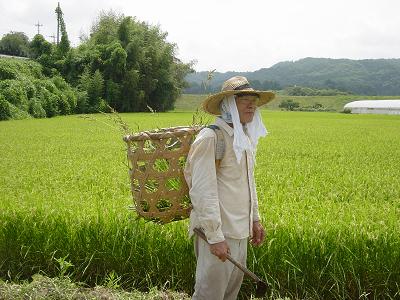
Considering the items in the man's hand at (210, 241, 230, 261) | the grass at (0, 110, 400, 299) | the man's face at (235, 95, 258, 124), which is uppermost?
the man's face at (235, 95, 258, 124)

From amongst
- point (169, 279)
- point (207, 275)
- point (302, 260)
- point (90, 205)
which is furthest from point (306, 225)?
point (90, 205)

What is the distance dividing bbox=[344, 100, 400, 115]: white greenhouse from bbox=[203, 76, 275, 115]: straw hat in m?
52.4

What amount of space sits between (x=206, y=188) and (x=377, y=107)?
2181 inches

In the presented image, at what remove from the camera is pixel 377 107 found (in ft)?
176

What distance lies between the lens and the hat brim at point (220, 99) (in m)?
2.38

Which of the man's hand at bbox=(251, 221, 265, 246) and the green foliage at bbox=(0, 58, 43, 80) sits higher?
the green foliage at bbox=(0, 58, 43, 80)

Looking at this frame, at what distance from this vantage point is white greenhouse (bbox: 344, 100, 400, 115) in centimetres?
5131

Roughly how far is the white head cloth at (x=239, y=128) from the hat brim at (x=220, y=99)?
0.16ft

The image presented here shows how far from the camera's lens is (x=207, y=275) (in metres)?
2.46

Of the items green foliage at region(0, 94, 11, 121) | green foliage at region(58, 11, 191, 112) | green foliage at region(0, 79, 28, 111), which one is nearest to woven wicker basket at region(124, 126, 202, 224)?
green foliage at region(0, 94, 11, 121)

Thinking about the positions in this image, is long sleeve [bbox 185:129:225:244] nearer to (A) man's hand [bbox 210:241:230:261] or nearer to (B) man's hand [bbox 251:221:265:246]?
(A) man's hand [bbox 210:241:230:261]

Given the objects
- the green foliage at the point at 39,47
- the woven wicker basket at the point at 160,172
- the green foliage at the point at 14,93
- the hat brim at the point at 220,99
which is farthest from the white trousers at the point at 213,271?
the green foliage at the point at 39,47

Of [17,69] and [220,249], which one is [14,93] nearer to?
[17,69]

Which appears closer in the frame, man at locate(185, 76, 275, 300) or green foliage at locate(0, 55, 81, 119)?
man at locate(185, 76, 275, 300)
